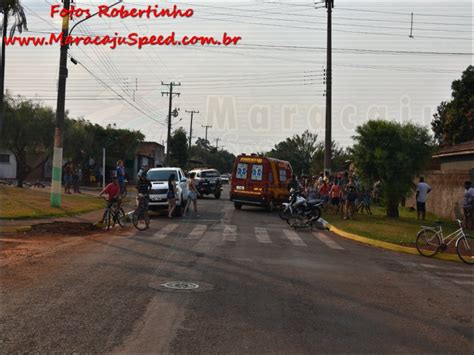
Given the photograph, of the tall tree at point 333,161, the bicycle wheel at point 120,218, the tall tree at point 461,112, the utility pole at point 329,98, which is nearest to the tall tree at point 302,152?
the tall tree at point 333,161

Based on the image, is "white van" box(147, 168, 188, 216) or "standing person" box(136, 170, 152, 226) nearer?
"standing person" box(136, 170, 152, 226)

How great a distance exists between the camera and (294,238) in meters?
15.6

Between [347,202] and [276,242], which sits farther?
[347,202]

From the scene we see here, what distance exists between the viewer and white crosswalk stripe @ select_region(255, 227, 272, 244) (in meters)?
14.4

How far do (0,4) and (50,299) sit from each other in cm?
1895

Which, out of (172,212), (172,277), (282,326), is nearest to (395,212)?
(172,212)

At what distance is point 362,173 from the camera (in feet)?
74.6

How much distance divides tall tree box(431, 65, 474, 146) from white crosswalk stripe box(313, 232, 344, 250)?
29066 millimetres

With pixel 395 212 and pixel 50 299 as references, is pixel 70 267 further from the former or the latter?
pixel 395 212

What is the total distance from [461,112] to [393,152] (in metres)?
24.3

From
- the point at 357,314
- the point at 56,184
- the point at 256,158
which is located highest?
the point at 256,158

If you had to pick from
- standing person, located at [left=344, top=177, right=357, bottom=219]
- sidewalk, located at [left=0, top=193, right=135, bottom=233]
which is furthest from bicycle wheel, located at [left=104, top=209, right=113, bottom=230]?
standing person, located at [left=344, top=177, right=357, bottom=219]

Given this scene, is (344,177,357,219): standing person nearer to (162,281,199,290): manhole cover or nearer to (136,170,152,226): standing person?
(136,170,152,226): standing person

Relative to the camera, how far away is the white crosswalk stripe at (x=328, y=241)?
14042 millimetres
